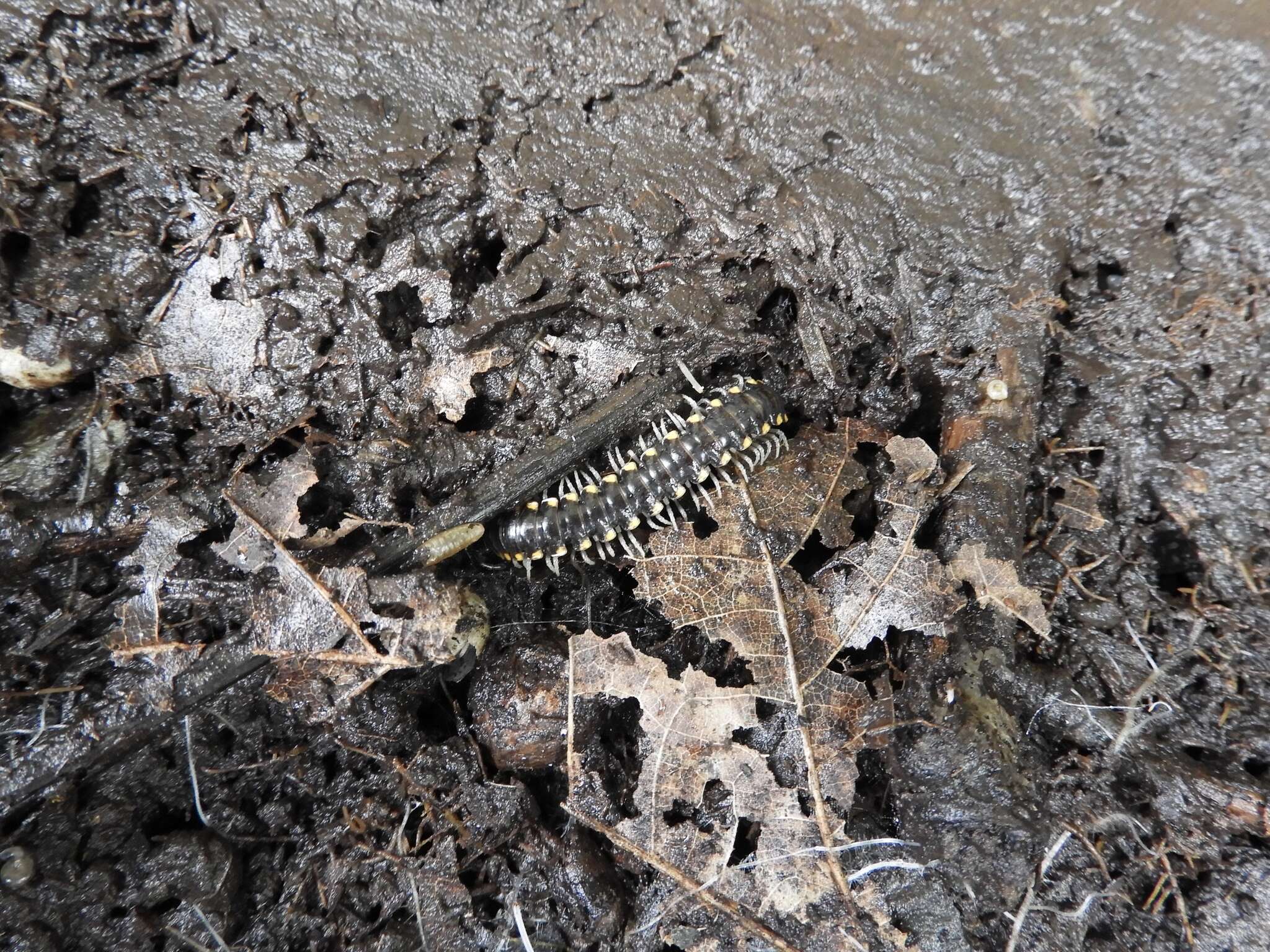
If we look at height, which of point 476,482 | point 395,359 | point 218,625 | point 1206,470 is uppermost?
point 1206,470

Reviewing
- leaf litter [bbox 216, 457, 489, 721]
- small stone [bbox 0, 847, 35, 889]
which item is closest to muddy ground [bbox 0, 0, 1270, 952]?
small stone [bbox 0, 847, 35, 889]

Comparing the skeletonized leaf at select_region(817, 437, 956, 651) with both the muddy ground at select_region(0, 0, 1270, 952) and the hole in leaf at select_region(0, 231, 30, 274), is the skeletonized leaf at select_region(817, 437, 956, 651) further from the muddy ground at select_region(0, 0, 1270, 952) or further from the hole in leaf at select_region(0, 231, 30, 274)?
the hole in leaf at select_region(0, 231, 30, 274)

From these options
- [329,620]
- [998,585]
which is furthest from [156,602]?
[998,585]

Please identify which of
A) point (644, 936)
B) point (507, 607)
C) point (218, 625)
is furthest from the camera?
point (507, 607)

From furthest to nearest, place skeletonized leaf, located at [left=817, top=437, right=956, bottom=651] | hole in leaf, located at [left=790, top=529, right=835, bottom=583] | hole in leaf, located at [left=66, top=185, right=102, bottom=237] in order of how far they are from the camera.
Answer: hole in leaf, located at [left=790, top=529, right=835, bottom=583] < hole in leaf, located at [left=66, top=185, right=102, bottom=237] < skeletonized leaf, located at [left=817, top=437, right=956, bottom=651]

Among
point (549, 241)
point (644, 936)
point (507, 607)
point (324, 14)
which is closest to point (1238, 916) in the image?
point (644, 936)

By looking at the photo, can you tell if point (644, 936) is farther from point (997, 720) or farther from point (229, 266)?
point (229, 266)

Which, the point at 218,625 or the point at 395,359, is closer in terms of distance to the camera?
the point at 218,625

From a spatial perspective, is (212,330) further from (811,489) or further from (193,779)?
(811,489)
